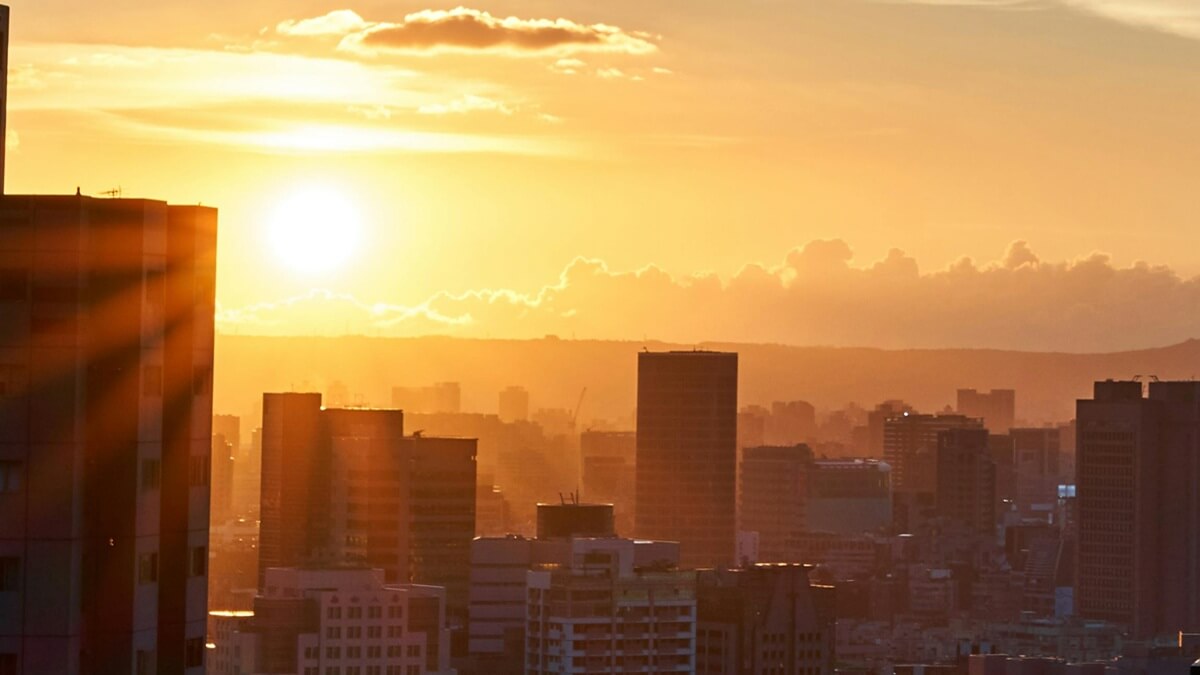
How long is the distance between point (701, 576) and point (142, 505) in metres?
90.1

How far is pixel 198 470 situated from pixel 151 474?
2.88 ft

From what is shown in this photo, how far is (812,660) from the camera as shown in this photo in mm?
123125

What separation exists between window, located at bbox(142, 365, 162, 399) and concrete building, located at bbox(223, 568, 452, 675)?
76458 millimetres

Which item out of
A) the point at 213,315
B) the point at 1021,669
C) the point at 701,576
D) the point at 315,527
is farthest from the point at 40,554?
the point at 315,527

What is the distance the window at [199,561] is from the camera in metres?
30.2

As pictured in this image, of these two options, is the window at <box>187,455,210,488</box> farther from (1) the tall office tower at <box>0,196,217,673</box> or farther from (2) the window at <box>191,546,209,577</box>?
(2) the window at <box>191,546,209,577</box>

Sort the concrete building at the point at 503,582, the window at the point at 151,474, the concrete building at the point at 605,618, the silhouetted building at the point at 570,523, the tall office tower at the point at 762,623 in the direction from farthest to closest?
the silhouetted building at the point at 570,523
the concrete building at the point at 503,582
the tall office tower at the point at 762,623
the concrete building at the point at 605,618
the window at the point at 151,474

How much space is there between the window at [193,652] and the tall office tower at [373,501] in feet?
328

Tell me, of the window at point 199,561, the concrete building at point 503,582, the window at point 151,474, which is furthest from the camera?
the concrete building at point 503,582

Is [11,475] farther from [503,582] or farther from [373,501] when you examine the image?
[373,501]

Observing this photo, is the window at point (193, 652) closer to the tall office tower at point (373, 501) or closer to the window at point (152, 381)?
the window at point (152, 381)

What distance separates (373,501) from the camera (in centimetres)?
15175

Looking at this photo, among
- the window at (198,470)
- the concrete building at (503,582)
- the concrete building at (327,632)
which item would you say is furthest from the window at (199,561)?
the concrete building at (503,582)

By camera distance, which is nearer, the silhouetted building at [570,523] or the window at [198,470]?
the window at [198,470]
